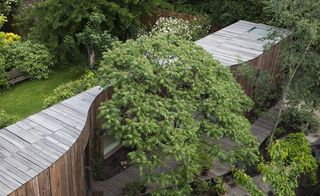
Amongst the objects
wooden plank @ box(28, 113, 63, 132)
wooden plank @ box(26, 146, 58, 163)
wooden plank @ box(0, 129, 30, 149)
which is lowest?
wooden plank @ box(26, 146, 58, 163)

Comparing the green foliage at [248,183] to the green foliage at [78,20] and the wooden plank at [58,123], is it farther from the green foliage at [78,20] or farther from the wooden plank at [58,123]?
the green foliage at [78,20]

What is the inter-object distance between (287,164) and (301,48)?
335 cm

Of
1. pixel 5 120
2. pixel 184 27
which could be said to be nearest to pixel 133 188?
pixel 5 120

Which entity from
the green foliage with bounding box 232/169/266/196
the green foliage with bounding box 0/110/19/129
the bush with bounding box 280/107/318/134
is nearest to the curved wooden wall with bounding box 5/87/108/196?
the green foliage with bounding box 0/110/19/129

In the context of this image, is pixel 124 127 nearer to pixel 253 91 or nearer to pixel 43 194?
pixel 43 194

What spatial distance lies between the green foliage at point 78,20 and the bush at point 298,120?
20.5ft

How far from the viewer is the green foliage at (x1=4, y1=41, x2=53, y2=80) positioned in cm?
1239

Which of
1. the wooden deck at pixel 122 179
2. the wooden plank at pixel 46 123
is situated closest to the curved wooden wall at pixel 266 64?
the wooden deck at pixel 122 179

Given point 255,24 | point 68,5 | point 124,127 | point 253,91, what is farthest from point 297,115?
point 68,5

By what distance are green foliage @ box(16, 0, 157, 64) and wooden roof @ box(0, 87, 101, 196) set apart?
4706 millimetres

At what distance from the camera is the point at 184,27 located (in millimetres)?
13398

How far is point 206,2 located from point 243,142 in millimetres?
9133

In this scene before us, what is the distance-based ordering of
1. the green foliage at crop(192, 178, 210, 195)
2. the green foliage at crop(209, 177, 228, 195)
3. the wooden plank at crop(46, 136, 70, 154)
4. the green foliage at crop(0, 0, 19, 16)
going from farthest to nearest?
the green foliage at crop(0, 0, 19, 16)
the green foliage at crop(209, 177, 228, 195)
the green foliage at crop(192, 178, 210, 195)
the wooden plank at crop(46, 136, 70, 154)

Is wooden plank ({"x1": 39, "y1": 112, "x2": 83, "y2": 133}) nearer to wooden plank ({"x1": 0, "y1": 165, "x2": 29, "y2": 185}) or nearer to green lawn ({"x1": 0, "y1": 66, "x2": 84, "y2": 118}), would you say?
wooden plank ({"x1": 0, "y1": 165, "x2": 29, "y2": 185})
